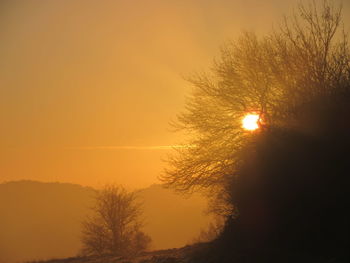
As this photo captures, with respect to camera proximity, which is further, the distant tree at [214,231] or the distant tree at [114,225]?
the distant tree at [114,225]

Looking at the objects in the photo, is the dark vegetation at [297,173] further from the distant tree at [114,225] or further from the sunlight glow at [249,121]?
the distant tree at [114,225]

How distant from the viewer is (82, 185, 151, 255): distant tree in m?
44.7

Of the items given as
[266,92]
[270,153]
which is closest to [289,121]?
[270,153]

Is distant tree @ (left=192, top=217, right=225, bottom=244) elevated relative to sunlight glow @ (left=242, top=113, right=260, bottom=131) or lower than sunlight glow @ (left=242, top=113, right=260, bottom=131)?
lower

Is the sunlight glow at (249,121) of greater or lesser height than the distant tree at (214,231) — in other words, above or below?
above

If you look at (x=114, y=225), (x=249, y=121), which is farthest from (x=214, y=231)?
(x=114, y=225)

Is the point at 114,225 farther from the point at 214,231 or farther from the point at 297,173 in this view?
the point at 297,173

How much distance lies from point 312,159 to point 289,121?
2.49 m

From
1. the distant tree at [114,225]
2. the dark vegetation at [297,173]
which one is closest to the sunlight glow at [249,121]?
the dark vegetation at [297,173]

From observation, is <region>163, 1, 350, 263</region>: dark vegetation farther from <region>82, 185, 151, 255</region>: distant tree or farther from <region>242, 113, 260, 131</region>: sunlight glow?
<region>82, 185, 151, 255</region>: distant tree

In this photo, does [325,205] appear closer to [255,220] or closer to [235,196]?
[255,220]

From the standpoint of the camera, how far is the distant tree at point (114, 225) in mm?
44731

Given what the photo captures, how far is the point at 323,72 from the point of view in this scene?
1948 cm

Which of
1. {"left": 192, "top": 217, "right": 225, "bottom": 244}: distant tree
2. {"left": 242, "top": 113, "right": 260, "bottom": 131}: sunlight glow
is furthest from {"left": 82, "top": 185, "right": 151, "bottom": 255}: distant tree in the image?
{"left": 242, "top": 113, "right": 260, "bottom": 131}: sunlight glow
